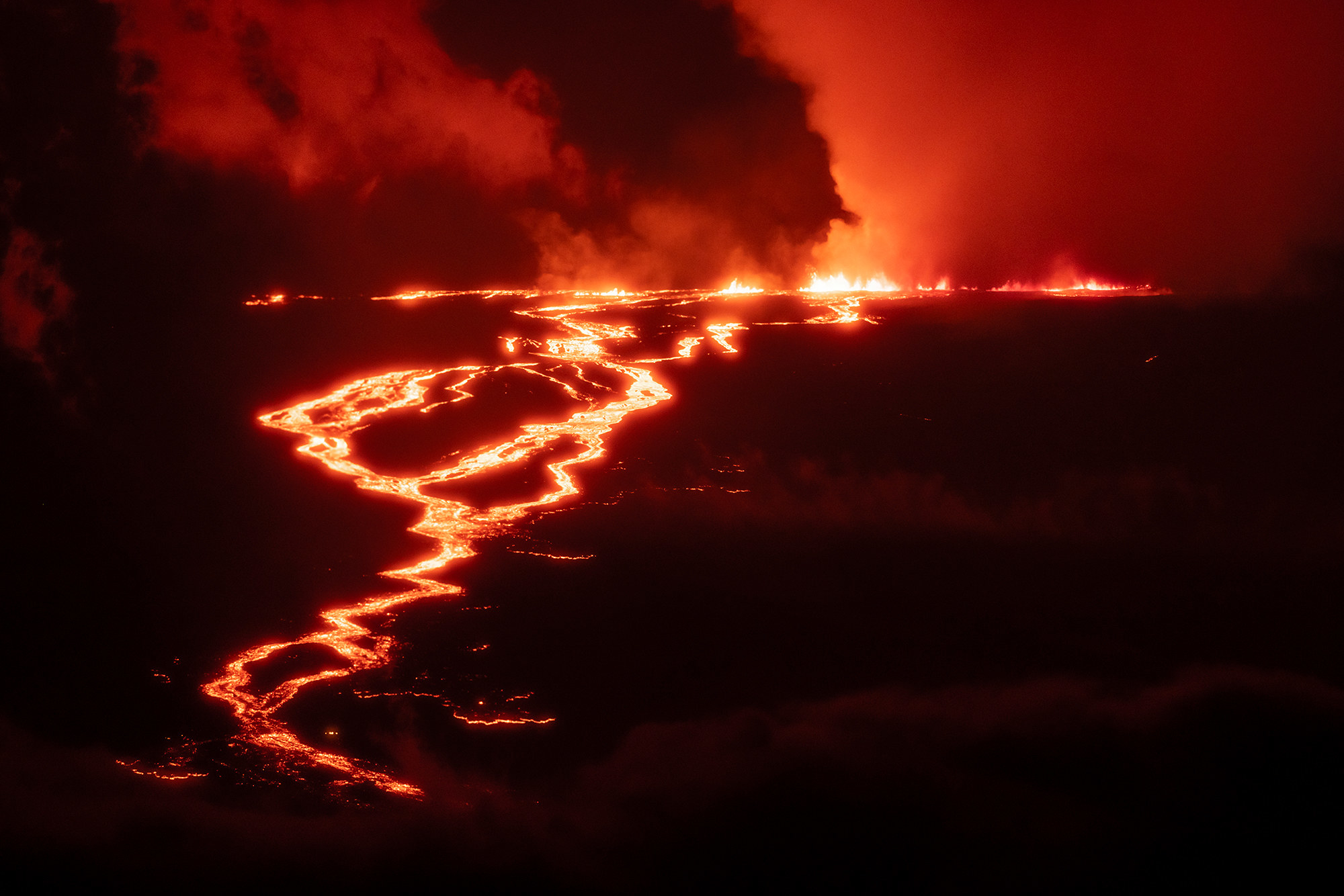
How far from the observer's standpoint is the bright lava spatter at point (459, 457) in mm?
5586

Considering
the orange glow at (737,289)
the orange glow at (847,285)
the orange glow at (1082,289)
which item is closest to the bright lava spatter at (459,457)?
the orange glow at (847,285)

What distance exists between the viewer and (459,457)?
33.4 feet

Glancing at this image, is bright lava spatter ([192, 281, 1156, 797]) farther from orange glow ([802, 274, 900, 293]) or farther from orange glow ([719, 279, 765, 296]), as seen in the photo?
orange glow ([719, 279, 765, 296])

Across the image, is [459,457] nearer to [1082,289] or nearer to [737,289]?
[1082,289]

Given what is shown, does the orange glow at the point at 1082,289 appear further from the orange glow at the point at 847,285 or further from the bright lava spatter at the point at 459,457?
the orange glow at the point at 847,285

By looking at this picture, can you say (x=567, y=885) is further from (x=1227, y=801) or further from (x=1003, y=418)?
(x=1003, y=418)

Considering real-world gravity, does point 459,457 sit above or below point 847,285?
below

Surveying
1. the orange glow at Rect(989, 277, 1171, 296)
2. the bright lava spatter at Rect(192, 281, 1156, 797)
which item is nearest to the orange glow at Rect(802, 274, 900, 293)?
the bright lava spatter at Rect(192, 281, 1156, 797)

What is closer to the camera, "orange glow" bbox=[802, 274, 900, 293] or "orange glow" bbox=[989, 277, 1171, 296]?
"orange glow" bbox=[989, 277, 1171, 296]

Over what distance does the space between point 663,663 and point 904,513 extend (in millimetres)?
3022

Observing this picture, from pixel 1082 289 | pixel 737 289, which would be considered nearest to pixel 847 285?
pixel 737 289

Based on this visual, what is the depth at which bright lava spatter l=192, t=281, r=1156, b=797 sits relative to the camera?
18.3 ft

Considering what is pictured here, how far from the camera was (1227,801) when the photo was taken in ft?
16.3

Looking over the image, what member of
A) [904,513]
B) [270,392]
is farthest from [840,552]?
[270,392]
